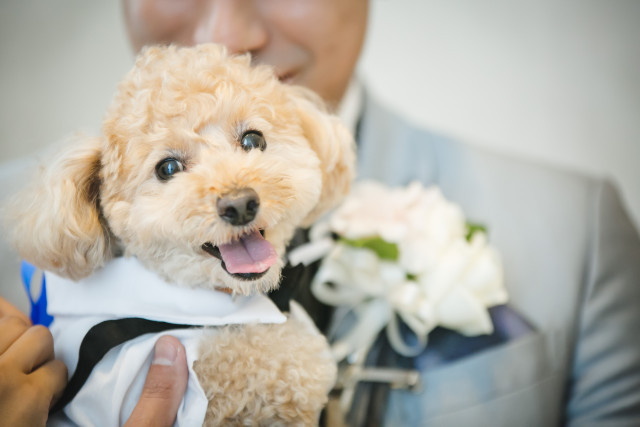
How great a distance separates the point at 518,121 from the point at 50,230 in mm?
1569

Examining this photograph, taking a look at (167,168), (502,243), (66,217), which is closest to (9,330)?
(66,217)

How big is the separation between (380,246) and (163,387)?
1.50ft

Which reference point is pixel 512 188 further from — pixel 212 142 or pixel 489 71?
pixel 212 142

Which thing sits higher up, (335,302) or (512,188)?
(512,188)

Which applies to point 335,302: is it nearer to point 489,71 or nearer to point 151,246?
point 151,246

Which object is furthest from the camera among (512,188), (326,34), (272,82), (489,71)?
(489,71)

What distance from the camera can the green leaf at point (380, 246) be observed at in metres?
0.81

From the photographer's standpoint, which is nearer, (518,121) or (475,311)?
(475,311)

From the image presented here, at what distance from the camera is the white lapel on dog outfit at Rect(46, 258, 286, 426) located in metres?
0.54

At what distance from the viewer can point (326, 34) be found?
921 mm

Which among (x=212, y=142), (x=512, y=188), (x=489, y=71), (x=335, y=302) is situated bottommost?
(x=335, y=302)

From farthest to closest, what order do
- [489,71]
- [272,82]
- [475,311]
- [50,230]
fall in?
1. [489,71]
2. [475,311]
3. [272,82]
4. [50,230]

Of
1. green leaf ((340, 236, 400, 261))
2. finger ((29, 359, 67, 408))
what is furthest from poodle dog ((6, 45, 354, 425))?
green leaf ((340, 236, 400, 261))

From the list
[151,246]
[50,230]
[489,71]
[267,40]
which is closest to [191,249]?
[151,246]
